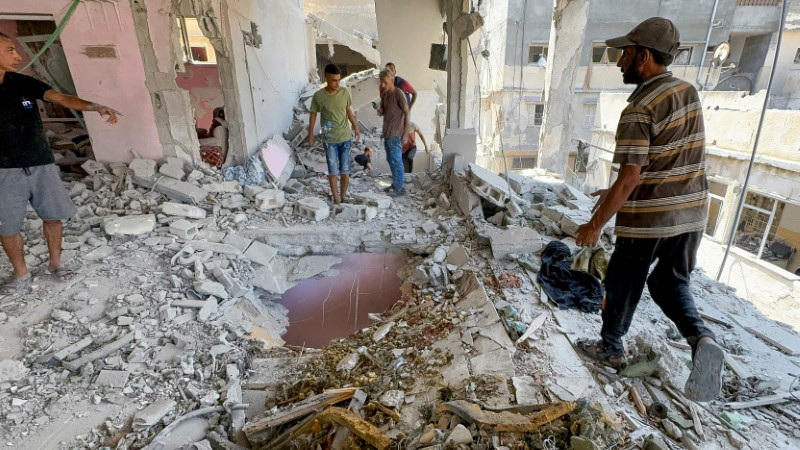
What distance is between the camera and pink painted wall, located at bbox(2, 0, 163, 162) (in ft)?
17.6

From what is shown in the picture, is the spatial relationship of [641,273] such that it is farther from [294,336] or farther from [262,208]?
[262,208]

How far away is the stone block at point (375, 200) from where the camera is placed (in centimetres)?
582

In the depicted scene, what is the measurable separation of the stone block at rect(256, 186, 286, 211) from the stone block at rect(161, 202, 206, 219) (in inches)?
30.3

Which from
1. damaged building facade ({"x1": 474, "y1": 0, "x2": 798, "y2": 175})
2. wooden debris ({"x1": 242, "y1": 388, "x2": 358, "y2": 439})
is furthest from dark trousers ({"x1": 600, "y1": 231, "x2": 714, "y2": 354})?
damaged building facade ({"x1": 474, "y1": 0, "x2": 798, "y2": 175})

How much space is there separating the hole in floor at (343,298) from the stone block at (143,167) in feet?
10.4

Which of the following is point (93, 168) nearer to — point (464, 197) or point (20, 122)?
point (20, 122)

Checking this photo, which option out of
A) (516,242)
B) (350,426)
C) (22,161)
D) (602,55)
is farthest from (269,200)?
(602,55)

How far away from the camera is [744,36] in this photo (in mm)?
16891

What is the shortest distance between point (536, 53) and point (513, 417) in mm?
18871

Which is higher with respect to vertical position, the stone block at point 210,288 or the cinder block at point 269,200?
the cinder block at point 269,200

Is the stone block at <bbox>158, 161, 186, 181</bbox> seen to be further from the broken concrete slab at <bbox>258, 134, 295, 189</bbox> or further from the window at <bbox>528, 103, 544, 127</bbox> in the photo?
the window at <bbox>528, 103, 544, 127</bbox>

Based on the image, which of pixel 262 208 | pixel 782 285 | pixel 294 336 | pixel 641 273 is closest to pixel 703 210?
pixel 641 273

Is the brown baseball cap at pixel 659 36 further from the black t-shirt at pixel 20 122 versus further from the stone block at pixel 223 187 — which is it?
the stone block at pixel 223 187

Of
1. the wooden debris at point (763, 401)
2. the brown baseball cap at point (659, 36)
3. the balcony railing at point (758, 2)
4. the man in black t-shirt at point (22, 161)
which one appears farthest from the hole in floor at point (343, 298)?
the balcony railing at point (758, 2)
